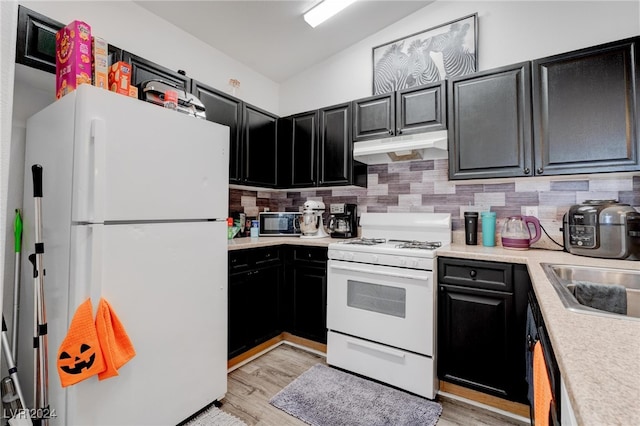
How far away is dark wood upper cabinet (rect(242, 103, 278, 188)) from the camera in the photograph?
267 centimetres

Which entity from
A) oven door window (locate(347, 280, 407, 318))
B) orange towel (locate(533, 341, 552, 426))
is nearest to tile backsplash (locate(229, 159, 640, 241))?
oven door window (locate(347, 280, 407, 318))

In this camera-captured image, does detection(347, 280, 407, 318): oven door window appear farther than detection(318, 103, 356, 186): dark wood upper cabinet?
No

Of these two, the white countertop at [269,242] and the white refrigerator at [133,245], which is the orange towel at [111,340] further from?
the white countertop at [269,242]

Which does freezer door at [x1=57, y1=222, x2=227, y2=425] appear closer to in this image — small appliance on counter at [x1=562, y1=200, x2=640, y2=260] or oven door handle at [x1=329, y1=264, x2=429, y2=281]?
oven door handle at [x1=329, y1=264, x2=429, y2=281]

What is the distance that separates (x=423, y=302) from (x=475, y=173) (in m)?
1.00

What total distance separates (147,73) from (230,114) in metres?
0.69

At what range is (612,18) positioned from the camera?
6.24ft

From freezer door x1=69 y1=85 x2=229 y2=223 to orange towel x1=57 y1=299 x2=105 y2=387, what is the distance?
1.35 feet

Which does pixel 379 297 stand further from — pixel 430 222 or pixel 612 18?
pixel 612 18

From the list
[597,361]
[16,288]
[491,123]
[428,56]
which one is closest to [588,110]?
[491,123]

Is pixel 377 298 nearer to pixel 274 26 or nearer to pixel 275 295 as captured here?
pixel 275 295

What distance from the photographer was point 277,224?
2.92m

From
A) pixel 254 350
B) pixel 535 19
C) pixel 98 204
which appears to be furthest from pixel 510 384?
pixel 535 19

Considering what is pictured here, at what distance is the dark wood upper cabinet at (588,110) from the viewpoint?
1646 millimetres
